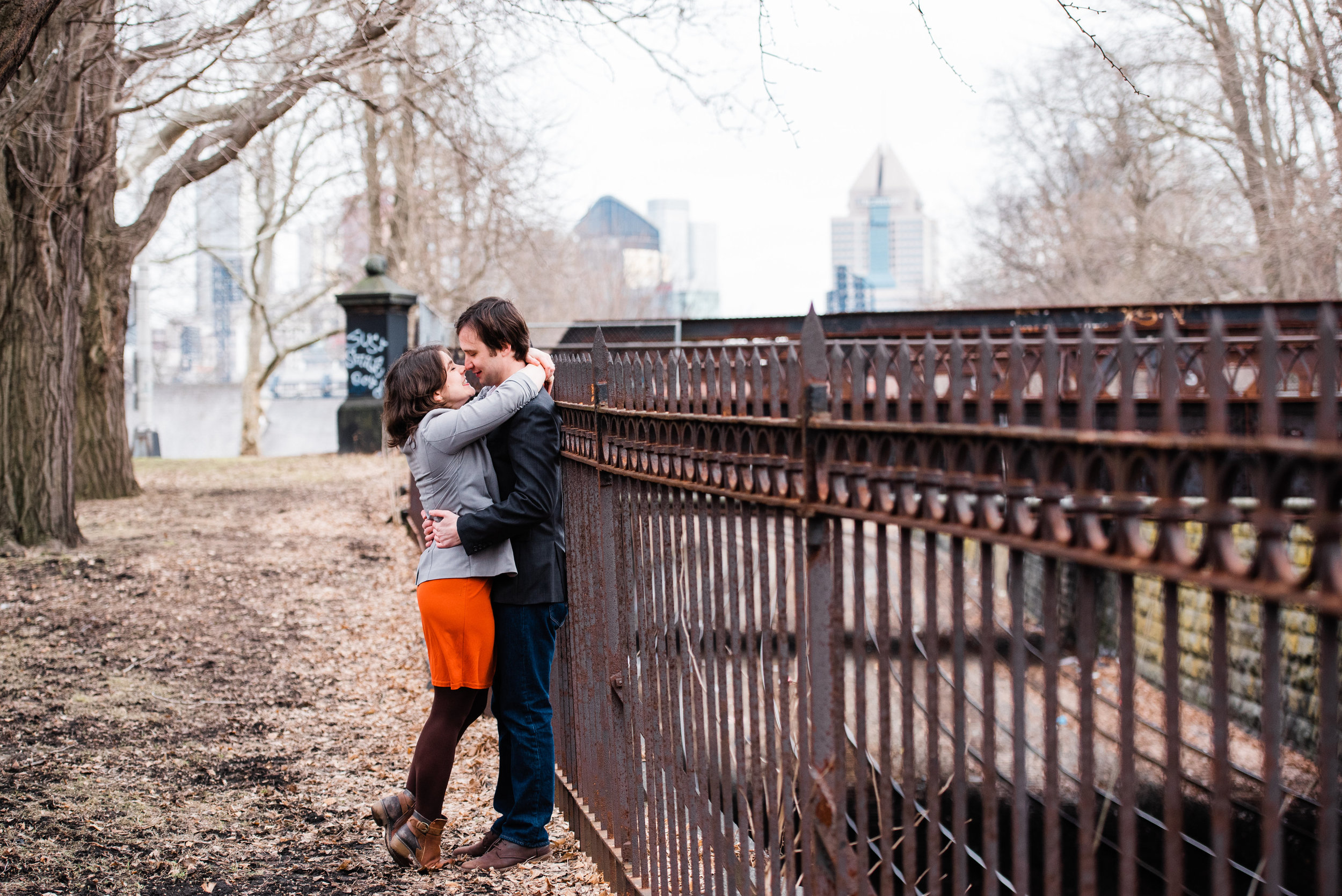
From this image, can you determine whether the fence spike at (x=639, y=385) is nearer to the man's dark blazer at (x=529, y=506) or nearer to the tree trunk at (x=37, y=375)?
the man's dark blazer at (x=529, y=506)

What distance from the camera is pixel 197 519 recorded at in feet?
38.9

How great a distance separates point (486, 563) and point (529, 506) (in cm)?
26

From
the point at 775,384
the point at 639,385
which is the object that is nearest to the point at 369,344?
the point at 639,385

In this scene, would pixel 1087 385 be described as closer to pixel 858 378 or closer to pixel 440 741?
pixel 858 378

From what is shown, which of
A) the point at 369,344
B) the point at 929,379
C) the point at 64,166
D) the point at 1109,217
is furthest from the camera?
the point at 1109,217

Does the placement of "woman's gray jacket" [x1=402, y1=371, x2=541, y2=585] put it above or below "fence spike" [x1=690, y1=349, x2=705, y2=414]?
below

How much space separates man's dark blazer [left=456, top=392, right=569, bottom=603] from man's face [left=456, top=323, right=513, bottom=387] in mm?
165

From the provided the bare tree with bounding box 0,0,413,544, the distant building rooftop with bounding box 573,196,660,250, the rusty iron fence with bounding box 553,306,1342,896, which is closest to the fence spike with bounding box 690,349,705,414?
the rusty iron fence with bounding box 553,306,1342,896

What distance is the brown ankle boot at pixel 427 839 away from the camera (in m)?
4.12

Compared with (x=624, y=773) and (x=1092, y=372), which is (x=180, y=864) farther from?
(x=1092, y=372)

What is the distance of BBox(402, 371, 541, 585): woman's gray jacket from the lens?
3.83 meters

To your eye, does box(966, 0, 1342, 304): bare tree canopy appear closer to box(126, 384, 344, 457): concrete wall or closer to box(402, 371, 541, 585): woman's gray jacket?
box(402, 371, 541, 585): woman's gray jacket

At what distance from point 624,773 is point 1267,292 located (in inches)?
893

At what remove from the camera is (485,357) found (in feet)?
13.1
